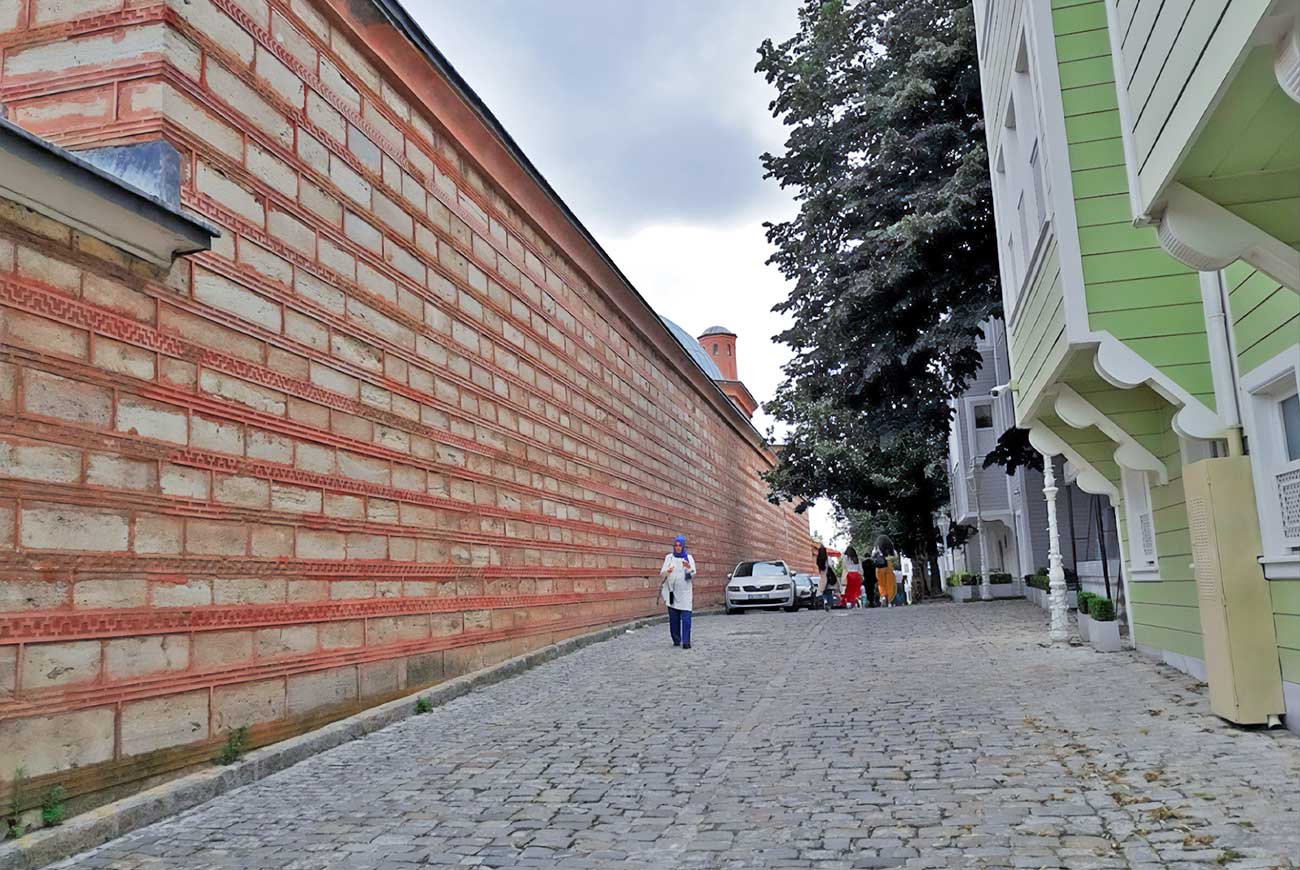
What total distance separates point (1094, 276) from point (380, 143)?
19.9 ft

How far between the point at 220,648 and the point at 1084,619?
9941mm

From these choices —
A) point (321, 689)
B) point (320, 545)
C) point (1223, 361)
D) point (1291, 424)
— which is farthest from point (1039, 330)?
point (321, 689)

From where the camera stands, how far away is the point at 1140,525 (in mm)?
11047

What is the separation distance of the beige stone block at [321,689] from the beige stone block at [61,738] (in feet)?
5.94

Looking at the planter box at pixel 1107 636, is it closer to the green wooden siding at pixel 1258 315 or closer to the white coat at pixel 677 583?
the white coat at pixel 677 583

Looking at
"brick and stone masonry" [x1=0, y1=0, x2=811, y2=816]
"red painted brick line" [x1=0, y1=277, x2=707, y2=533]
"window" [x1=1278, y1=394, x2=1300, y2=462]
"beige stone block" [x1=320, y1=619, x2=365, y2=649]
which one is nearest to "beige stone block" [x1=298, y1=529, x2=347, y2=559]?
"brick and stone masonry" [x1=0, y1=0, x2=811, y2=816]

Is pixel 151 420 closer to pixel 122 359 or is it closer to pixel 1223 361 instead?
pixel 122 359

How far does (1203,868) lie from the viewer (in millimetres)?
4340

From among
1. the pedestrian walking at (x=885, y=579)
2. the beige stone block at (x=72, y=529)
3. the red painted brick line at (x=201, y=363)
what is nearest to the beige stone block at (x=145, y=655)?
the beige stone block at (x=72, y=529)

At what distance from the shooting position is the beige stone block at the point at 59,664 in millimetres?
5410

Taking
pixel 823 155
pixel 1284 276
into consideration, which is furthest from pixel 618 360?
pixel 1284 276

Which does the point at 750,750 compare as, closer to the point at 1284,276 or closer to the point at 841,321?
the point at 1284,276

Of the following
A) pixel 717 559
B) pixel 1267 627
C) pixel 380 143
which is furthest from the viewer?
pixel 717 559

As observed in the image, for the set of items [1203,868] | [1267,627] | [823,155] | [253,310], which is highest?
[823,155]
